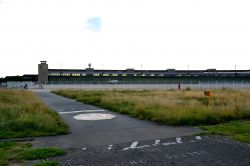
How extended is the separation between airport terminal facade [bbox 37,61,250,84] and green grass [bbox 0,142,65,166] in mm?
71980

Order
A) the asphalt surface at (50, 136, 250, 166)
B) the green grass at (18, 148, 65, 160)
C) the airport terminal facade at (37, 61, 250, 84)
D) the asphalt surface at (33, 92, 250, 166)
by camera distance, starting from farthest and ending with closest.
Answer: the airport terminal facade at (37, 61, 250, 84) < the green grass at (18, 148, 65, 160) < the asphalt surface at (33, 92, 250, 166) < the asphalt surface at (50, 136, 250, 166)

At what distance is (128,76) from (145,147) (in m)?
88.1

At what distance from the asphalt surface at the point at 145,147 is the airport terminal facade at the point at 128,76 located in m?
69.3

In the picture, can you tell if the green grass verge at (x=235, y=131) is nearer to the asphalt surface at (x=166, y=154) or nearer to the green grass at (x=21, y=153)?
the asphalt surface at (x=166, y=154)

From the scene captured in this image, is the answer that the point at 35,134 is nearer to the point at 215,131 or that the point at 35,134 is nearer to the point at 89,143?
the point at 89,143

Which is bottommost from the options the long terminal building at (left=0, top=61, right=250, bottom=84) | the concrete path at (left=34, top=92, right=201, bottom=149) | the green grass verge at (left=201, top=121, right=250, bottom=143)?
the concrete path at (left=34, top=92, right=201, bottom=149)

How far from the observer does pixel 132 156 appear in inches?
272

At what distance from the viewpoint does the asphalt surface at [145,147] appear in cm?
650

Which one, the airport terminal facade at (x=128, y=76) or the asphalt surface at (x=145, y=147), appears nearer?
the asphalt surface at (x=145, y=147)

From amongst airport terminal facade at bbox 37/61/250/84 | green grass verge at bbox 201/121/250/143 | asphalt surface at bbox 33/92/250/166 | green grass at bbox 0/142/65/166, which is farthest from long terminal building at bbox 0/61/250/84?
green grass at bbox 0/142/65/166

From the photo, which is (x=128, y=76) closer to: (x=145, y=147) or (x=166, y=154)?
(x=145, y=147)

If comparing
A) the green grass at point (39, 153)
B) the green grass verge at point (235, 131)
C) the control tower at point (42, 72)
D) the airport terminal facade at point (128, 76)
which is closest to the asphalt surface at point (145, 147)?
the green grass at point (39, 153)

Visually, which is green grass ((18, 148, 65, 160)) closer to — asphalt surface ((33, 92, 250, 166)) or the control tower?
asphalt surface ((33, 92, 250, 166))

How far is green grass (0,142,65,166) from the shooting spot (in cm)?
671
